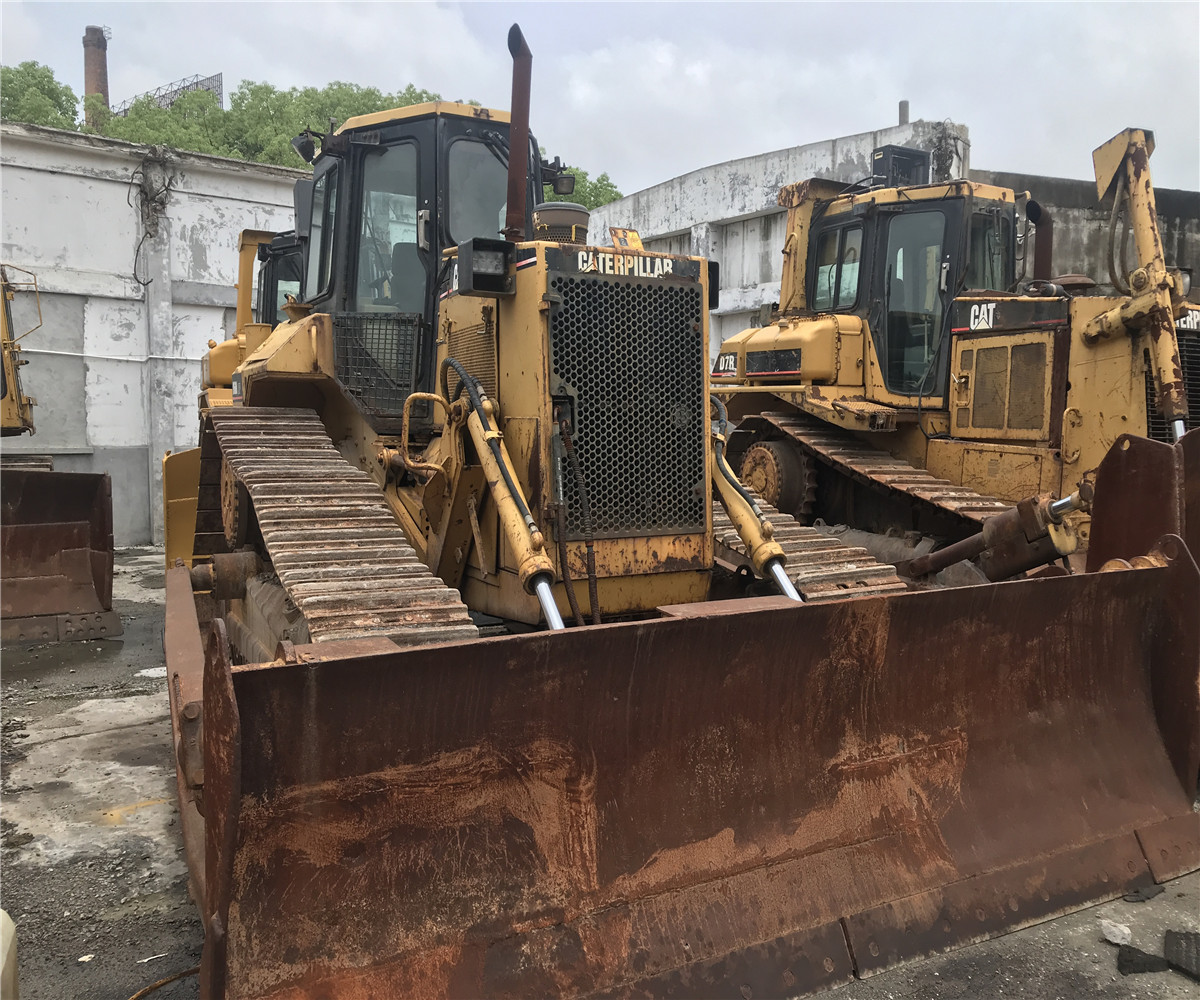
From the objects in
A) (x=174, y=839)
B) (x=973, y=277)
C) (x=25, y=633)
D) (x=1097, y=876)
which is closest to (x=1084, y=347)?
(x=973, y=277)

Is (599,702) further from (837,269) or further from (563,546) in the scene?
(837,269)

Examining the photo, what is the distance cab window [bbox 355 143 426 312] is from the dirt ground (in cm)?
259

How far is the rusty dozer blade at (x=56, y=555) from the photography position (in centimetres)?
732

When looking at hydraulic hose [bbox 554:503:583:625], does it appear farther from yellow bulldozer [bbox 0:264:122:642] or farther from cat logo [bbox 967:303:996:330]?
yellow bulldozer [bbox 0:264:122:642]

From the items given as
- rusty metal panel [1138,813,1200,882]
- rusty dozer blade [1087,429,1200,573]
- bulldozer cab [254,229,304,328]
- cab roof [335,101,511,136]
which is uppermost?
cab roof [335,101,511,136]

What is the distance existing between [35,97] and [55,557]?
32.1 meters

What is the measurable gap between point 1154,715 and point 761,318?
14135 millimetres

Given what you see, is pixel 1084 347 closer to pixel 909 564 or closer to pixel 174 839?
pixel 909 564

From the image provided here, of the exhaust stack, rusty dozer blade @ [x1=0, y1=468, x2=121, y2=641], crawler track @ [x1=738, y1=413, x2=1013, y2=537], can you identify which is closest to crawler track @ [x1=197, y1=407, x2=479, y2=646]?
the exhaust stack

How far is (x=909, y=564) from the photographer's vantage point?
5.71 meters

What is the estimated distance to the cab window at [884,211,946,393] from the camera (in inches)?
298

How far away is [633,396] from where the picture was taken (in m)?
3.77

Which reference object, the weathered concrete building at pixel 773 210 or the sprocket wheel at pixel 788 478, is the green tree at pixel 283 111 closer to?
the weathered concrete building at pixel 773 210

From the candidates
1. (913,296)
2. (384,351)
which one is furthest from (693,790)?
(913,296)
